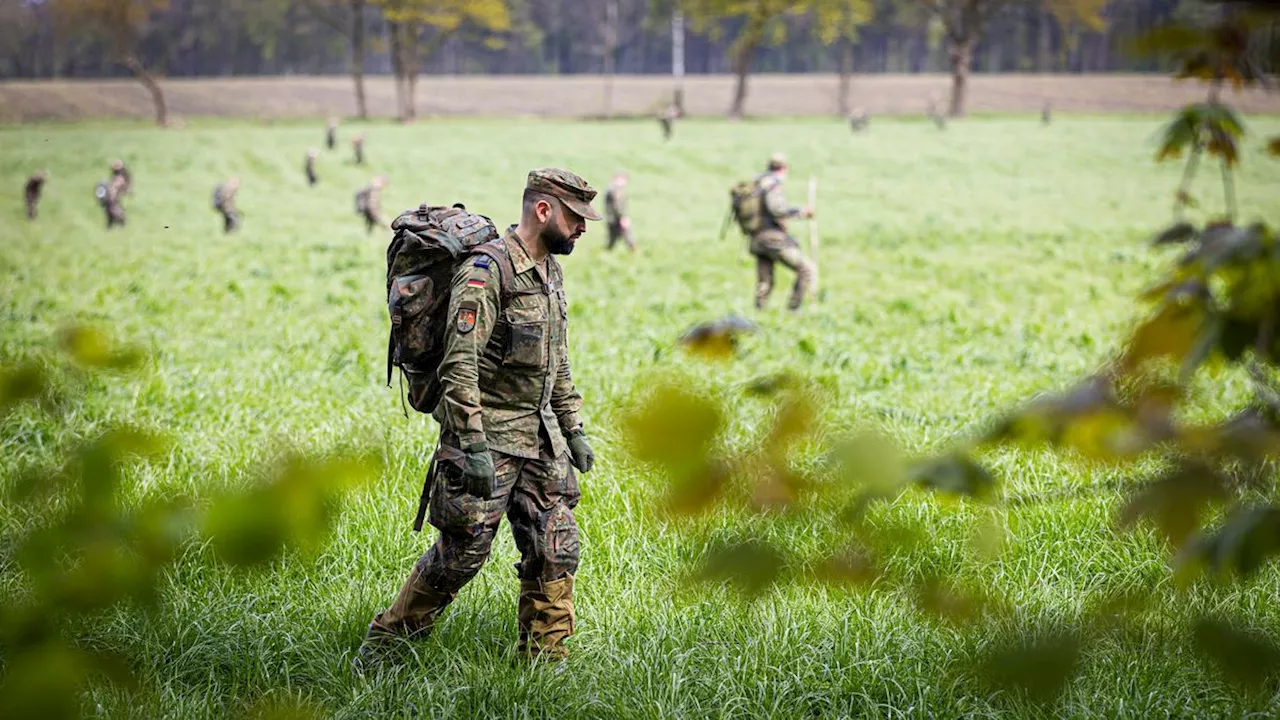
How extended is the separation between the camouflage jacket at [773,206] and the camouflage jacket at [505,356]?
10783 millimetres

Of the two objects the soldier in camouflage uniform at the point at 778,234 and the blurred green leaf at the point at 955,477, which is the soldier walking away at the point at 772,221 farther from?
the blurred green leaf at the point at 955,477

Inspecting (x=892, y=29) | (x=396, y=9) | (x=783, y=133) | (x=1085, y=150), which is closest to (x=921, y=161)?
(x=1085, y=150)

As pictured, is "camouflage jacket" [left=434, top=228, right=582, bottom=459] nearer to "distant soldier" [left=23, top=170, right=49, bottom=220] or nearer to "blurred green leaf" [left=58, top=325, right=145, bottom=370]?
"blurred green leaf" [left=58, top=325, right=145, bottom=370]

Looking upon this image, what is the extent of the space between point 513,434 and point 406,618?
82cm

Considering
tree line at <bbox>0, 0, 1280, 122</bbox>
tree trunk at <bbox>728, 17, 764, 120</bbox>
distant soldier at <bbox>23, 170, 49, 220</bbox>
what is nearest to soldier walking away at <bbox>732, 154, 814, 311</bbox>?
distant soldier at <bbox>23, 170, 49, 220</bbox>

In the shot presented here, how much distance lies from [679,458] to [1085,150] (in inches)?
1997

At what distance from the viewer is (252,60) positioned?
109 metres

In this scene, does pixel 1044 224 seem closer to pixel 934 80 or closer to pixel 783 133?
pixel 783 133

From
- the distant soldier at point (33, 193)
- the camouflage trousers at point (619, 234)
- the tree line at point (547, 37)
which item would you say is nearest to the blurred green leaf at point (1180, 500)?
the camouflage trousers at point (619, 234)

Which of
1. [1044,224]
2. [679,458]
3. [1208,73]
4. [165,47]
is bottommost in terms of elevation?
[1044,224]

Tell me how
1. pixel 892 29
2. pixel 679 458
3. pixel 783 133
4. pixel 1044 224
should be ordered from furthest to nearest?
1. pixel 892 29
2. pixel 783 133
3. pixel 1044 224
4. pixel 679 458

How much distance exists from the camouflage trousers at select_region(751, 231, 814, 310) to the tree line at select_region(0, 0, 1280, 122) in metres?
49.4

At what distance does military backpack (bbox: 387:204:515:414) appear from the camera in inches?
178

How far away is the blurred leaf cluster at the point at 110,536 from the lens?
1545 millimetres
